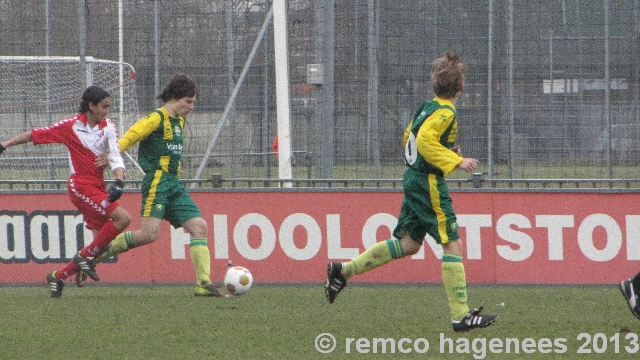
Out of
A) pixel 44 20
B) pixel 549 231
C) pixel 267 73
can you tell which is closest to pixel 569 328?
pixel 549 231

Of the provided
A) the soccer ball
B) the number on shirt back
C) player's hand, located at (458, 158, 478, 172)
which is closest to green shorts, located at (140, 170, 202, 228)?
the soccer ball

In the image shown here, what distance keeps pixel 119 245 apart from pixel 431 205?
3234mm

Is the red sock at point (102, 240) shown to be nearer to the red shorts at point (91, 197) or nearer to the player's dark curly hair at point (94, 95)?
the red shorts at point (91, 197)

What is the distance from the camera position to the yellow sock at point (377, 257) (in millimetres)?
6906

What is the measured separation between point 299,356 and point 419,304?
8.43 ft

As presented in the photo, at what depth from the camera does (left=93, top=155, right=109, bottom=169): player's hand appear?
830 centimetres

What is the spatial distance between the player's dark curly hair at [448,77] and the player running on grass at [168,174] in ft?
8.37

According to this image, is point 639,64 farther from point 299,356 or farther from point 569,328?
point 299,356

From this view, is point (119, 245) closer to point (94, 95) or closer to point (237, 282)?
point (237, 282)

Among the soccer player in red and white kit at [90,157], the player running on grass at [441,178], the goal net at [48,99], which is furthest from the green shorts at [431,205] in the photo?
the goal net at [48,99]

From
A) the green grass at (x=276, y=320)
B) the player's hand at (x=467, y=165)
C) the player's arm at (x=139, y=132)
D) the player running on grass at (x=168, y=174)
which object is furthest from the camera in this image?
the player running on grass at (x=168, y=174)

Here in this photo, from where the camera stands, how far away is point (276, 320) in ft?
23.3

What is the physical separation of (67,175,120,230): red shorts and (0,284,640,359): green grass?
2.45 ft

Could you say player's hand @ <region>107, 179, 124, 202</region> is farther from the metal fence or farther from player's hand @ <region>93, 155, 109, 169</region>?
the metal fence
